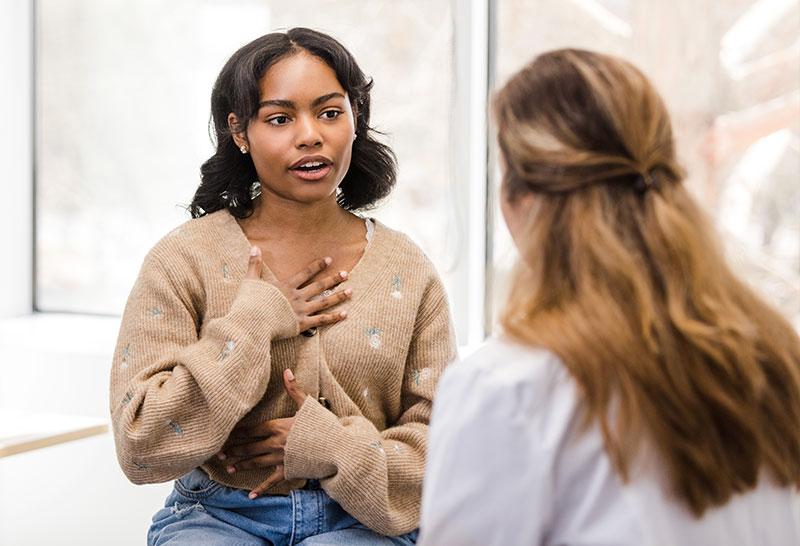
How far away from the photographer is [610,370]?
1004 millimetres

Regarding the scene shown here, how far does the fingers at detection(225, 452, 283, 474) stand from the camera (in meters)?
1.66

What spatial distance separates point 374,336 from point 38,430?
0.64 meters

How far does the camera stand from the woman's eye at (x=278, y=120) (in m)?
1.69

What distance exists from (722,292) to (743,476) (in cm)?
18

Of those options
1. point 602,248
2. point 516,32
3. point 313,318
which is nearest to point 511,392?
point 602,248

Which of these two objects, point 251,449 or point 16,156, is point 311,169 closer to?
point 251,449

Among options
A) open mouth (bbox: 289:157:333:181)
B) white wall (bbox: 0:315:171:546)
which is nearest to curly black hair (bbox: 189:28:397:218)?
open mouth (bbox: 289:157:333:181)

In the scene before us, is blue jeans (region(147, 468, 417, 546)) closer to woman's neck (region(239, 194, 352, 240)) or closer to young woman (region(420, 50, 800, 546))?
woman's neck (region(239, 194, 352, 240))

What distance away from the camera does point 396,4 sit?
8.73 feet

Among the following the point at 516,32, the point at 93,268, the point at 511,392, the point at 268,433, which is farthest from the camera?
the point at 93,268

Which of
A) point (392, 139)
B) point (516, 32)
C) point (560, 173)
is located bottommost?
point (560, 173)

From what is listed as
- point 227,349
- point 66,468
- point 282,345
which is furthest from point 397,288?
point 66,468

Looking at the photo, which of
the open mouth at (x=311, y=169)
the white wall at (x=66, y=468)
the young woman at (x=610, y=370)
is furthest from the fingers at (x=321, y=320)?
the white wall at (x=66, y=468)

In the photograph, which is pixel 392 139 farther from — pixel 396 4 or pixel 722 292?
pixel 722 292
